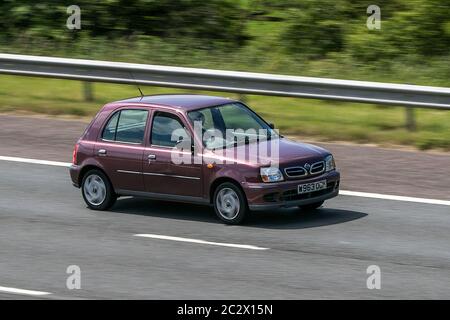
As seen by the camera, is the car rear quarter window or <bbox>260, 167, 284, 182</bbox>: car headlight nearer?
<bbox>260, 167, 284, 182</bbox>: car headlight

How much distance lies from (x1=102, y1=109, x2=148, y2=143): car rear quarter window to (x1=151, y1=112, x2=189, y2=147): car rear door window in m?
0.17

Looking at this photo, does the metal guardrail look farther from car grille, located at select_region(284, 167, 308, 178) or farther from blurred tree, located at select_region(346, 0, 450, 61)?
car grille, located at select_region(284, 167, 308, 178)

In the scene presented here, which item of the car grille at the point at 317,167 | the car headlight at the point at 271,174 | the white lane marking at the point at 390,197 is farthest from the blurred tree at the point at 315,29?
the car headlight at the point at 271,174

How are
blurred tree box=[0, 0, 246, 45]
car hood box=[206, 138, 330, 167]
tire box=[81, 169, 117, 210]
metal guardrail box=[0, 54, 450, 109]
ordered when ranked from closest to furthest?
car hood box=[206, 138, 330, 167] < tire box=[81, 169, 117, 210] < metal guardrail box=[0, 54, 450, 109] < blurred tree box=[0, 0, 246, 45]

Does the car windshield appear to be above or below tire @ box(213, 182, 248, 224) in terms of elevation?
above

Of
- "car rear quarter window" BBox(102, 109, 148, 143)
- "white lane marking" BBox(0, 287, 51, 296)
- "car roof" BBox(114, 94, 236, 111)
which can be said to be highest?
"car roof" BBox(114, 94, 236, 111)

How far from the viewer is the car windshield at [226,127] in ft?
44.8

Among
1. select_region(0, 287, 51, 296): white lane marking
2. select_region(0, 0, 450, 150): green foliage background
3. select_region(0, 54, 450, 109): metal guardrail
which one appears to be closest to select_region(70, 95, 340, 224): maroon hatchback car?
→ select_region(0, 287, 51, 296): white lane marking

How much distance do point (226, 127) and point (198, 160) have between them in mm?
608

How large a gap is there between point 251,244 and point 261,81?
22.4ft

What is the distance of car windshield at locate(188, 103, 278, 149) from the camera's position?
44.8ft

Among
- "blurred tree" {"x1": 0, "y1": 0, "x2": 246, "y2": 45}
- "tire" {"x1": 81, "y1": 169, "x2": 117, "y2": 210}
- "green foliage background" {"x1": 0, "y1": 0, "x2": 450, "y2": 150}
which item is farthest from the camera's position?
"blurred tree" {"x1": 0, "y1": 0, "x2": 246, "y2": 45}

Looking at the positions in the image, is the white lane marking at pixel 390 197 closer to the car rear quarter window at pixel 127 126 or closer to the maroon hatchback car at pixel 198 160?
the maroon hatchback car at pixel 198 160

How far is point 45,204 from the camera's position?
1483 cm
